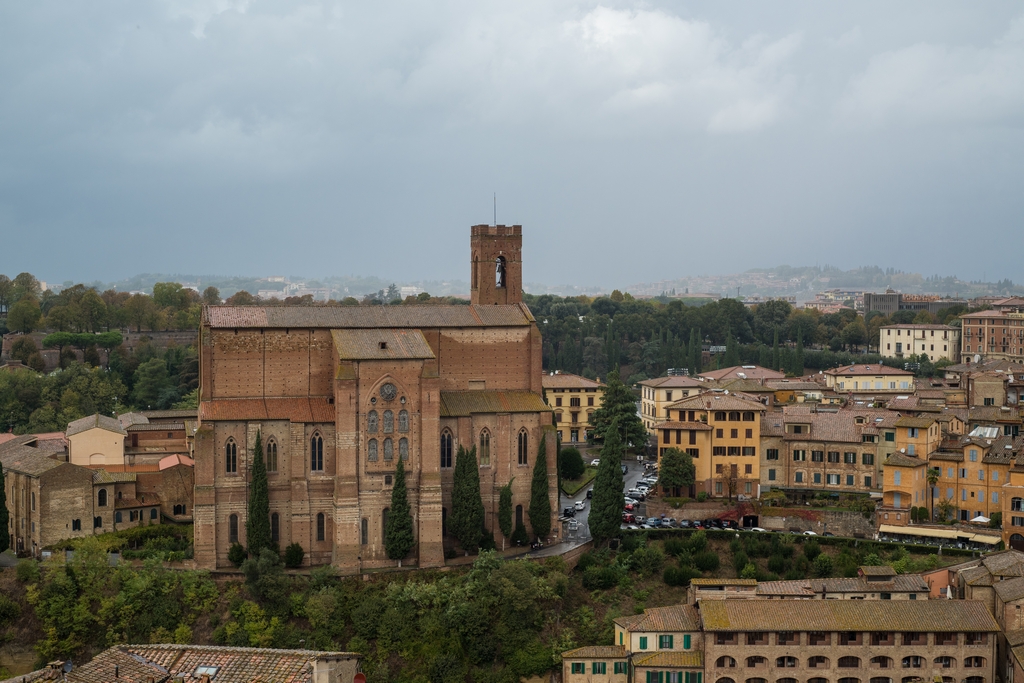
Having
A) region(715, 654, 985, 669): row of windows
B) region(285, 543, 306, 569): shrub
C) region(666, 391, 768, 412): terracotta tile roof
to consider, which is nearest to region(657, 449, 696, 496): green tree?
region(666, 391, 768, 412): terracotta tile roof

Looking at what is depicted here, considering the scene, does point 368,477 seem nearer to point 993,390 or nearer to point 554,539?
point 554,539

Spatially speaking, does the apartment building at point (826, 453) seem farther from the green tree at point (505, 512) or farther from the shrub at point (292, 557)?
the shrub at point (292, 557)

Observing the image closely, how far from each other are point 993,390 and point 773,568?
21.8 metres

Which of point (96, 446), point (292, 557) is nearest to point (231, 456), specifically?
point (292, 557)

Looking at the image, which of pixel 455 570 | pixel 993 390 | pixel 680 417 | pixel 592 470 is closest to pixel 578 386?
pixel 592 470

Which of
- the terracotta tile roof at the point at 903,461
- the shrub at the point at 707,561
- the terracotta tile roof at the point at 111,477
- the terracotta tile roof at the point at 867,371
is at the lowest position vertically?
the shrub at the point at 707,561

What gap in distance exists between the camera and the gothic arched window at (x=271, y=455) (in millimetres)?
50688

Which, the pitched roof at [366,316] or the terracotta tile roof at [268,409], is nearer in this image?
the terracotta tile roof at [268,409]

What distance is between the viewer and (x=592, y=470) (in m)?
67.6

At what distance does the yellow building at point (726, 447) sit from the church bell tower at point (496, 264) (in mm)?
10248

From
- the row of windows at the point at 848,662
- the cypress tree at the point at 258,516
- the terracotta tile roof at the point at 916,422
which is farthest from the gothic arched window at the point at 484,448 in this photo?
the terracotta tile roof at the point at 916,422

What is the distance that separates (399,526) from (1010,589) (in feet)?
74.2

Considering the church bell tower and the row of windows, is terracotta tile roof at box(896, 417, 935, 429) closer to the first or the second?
the row of windows

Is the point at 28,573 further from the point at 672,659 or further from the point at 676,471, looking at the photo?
the point at 676,471
